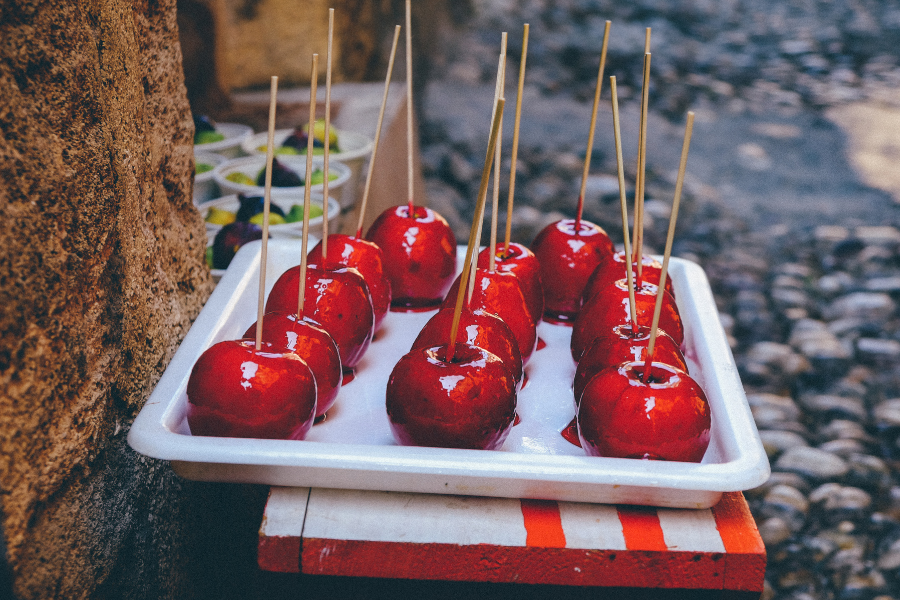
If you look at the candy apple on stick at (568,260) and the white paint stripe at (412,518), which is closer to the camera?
the white paint stripe at (412,518)

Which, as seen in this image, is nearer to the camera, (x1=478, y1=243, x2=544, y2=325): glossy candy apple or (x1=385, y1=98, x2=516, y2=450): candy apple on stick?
(x1=385, y1=98, x2=516, y2=450): candy apple on stick

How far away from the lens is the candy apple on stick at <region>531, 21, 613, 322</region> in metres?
1.50

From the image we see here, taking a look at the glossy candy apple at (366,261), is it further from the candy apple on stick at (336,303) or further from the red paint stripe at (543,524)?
the red paint stripe at (543,524)

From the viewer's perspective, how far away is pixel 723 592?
38.5 inches

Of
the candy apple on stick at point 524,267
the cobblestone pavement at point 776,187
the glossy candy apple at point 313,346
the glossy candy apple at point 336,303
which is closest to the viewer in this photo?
the glossy candy apple at point 313,346

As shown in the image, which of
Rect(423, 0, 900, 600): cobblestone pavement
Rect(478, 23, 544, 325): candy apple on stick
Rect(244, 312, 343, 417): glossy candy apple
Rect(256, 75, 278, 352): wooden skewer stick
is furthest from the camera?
Rect(423, 0, 900, 600): cobblestone pavement

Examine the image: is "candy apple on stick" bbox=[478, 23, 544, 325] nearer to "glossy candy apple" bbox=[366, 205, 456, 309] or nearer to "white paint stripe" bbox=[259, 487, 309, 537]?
"glossy candy apple" bbox=[366, 205, 456, 309]

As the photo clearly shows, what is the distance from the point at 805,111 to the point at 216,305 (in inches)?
236

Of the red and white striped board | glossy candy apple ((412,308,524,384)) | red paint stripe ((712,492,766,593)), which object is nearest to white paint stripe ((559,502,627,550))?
the red and white striped board

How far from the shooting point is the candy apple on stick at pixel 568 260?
59.0 inches

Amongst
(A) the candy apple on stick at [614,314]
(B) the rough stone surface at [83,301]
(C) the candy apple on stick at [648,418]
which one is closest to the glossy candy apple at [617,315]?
(A) the candy apple on stick at [614,314]

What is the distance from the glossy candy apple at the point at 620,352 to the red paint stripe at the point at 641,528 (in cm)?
20

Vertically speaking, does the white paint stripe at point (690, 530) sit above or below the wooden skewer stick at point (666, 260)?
below

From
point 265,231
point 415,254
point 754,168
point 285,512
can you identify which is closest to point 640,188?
point 415,254
